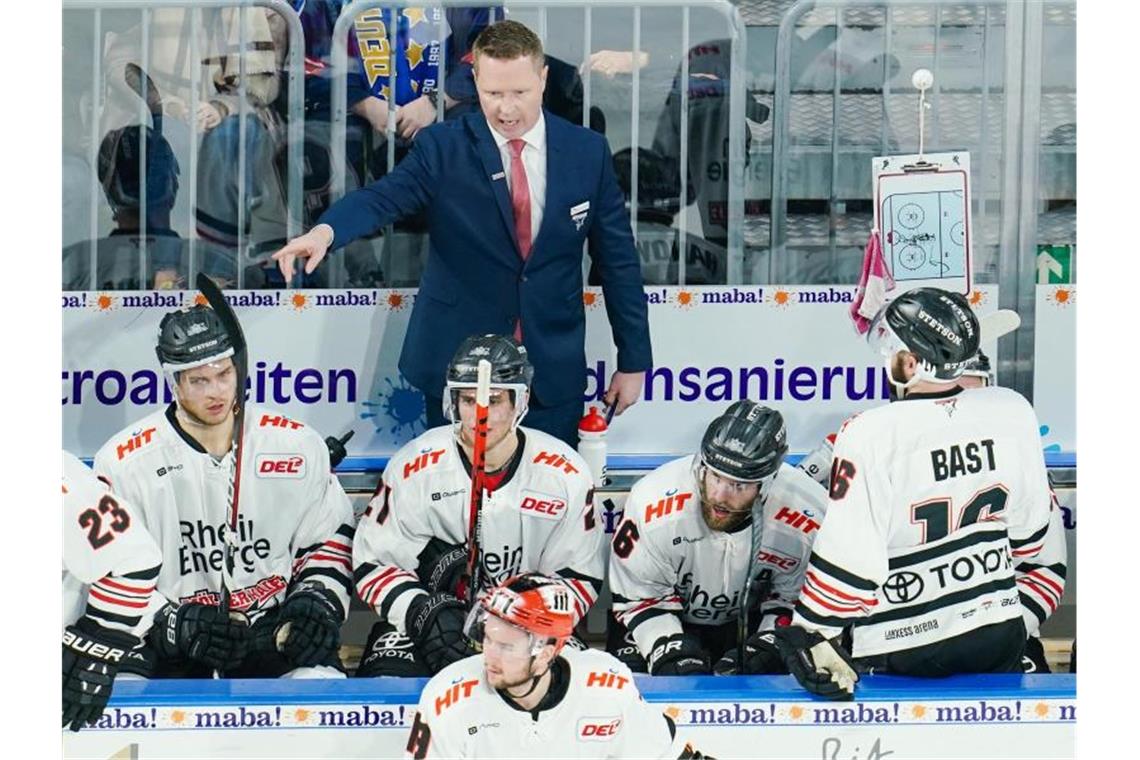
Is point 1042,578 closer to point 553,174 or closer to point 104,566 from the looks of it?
point 553,174

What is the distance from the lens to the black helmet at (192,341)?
4.75 meters

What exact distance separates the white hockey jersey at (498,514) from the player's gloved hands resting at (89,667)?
2.21 ft

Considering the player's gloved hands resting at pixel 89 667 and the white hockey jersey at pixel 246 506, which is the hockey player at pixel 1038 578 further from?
the player's gloved hands resting at pixel 89 667

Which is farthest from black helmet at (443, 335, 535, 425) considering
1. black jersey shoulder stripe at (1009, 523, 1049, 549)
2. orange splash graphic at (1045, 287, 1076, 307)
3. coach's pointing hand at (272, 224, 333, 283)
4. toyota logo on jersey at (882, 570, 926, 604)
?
orange splash graphic at (1045, 287, 1076, 307)

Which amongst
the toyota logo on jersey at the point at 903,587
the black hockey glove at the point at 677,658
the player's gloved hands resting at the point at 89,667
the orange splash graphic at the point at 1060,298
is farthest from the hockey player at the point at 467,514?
the orange splash graphic at the point at 1060,298

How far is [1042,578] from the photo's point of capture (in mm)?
4777

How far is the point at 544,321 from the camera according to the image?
17.0 feet

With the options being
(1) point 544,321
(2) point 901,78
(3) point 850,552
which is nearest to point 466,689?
(3) point 850,552

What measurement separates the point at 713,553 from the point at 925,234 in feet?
3.93

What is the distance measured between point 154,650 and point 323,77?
68.1 inches

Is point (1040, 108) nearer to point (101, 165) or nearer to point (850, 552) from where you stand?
point (850, 552)

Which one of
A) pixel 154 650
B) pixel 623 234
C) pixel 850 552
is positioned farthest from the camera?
pixel 623 234

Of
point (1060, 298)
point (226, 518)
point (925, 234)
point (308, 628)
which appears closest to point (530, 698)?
point (308, 628)

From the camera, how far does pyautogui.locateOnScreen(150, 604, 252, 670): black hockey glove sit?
4688 millimetres
